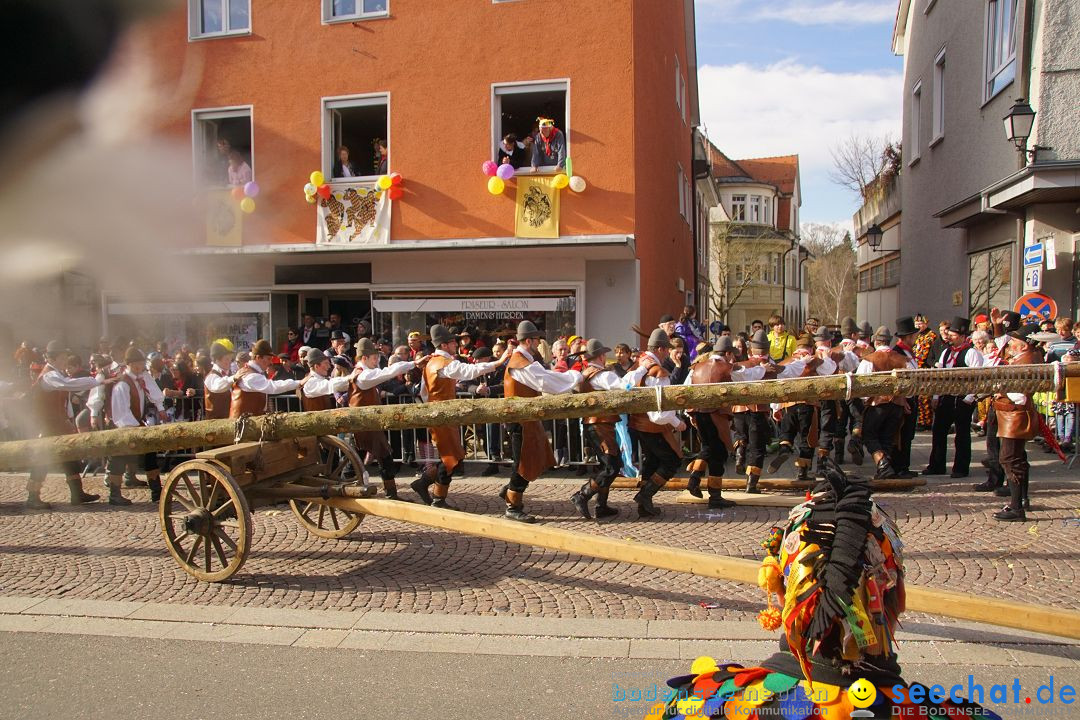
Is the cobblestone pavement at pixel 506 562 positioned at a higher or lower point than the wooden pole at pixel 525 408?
lower

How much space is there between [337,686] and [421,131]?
1211cm

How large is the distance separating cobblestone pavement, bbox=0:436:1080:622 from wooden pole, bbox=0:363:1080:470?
109 cm

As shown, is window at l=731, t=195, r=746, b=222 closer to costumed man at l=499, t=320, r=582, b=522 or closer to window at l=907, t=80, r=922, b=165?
window at l=907, t=80, r=922, b=165

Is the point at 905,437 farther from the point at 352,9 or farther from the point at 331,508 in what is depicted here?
the point at 352,9

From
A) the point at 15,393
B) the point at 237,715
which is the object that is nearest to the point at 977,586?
the point at 237,715

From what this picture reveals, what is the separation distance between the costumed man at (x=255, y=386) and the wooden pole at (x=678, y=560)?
2410mm

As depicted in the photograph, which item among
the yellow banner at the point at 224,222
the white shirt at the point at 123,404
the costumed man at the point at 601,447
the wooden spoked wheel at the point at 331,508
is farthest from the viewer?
the yellow banner at the point at 224,222

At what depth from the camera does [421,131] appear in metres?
14.6

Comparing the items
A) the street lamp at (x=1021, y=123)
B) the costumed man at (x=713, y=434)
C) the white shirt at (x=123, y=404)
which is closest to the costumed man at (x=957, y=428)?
the costumed man at (x=713, y=434)

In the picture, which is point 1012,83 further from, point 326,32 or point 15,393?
point 15,393

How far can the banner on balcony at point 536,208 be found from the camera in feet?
46.2

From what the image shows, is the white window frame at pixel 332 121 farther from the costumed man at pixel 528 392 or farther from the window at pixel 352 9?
the costumed man at pixel 528 392

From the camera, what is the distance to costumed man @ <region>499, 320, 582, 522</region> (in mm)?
7156

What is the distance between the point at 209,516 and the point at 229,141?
36.0ft
